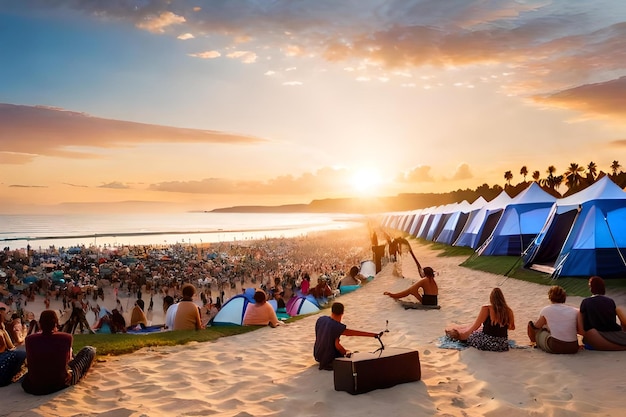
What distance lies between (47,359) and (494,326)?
658 cm

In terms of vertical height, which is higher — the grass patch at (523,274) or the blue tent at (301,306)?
the grass patch at (523,274)

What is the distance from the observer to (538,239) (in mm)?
14445

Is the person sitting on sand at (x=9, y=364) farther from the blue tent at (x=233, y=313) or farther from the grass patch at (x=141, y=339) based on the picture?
the blue tent at (x=233, y=313)

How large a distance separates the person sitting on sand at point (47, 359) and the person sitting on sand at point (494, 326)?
20.3 ft

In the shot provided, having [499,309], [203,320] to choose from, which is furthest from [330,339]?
[203,320]

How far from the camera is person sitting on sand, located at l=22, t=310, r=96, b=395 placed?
5.45 m

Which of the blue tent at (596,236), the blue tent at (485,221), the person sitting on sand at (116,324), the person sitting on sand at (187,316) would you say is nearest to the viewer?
the person sitting on sand at (187,316)

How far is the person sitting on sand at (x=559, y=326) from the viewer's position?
257 inches

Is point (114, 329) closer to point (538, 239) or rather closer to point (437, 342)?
point (437, 342)

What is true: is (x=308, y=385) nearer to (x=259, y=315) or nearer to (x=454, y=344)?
(x=454, y=344)

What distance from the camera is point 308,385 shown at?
5.86 meters

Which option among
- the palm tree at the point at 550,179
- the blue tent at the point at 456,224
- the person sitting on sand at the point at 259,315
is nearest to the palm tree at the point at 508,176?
the palm tree at the point at 550,179

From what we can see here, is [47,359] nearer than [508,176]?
Yes

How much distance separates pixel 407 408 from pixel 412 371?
0.79 meters
